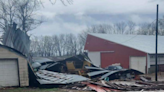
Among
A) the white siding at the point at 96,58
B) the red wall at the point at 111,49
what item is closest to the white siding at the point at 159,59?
the red wall at the point at 111,49

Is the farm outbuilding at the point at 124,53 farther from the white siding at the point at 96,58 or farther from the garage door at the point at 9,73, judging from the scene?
the garage door at the point at 9,73

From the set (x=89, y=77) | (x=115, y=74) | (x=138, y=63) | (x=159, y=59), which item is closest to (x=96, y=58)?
(x=138, y=63)

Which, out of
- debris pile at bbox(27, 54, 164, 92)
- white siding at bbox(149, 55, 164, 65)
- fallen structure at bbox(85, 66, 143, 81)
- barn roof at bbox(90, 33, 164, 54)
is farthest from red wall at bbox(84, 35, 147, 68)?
fallen structure at bbox(85, 66, 143, 81)

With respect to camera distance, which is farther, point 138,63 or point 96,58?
point 96,58

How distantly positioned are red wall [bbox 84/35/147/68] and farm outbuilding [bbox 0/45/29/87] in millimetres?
16602

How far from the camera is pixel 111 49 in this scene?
2758cm

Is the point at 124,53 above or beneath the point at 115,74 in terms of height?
above

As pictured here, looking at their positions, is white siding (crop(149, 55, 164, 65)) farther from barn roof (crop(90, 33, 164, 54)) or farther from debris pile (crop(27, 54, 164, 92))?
debris pile (crop(27, 54, 164, 92))

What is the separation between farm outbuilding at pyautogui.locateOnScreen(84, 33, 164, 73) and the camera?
74.7 ft

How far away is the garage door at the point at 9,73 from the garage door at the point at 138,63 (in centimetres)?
1705

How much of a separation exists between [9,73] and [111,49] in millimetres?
18904

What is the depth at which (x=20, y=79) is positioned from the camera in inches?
456

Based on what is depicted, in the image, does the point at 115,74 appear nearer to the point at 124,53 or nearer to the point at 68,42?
the point at 124,53

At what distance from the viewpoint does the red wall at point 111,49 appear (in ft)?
80.7
